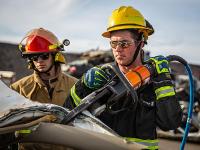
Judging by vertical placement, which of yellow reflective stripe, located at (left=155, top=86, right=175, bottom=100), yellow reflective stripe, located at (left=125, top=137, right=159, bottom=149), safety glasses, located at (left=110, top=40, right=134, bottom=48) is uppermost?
safety glasses, located at (left=110, top=40, right=134, bottom=48)

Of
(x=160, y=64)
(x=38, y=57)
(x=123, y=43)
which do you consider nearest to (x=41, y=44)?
(x=38, y=57)

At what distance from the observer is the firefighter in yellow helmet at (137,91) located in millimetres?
2344

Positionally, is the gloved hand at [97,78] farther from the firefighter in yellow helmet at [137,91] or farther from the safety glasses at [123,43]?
the safety glasses at [123,43]

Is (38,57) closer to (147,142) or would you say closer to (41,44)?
(41,44)

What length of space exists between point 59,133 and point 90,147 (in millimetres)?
150

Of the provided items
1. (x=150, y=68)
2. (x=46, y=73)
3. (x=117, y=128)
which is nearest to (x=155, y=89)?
(x=150, y=68)

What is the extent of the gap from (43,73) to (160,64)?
1.93 m

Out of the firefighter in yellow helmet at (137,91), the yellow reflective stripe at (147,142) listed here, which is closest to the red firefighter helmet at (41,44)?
the firefighter in yellow helmet at (137,91)

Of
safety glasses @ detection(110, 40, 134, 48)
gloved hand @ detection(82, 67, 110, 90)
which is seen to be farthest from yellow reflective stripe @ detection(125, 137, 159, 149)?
safety glasses @ detection(110, 40, 134, 48)

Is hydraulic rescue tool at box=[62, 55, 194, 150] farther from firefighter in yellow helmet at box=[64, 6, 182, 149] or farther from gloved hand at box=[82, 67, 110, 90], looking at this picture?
gloved hand at box=[82, 67, 110, 90]

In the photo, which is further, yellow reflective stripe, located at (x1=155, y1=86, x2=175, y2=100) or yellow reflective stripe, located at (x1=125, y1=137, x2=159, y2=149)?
yellow reflective stripe, located at (x1=125, y1=137, x2=159, y2=149)

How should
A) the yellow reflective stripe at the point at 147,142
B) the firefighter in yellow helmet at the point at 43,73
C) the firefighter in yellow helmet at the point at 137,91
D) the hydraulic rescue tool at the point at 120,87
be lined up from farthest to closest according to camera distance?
1. the firefighter in yellow helmet at the point at 43,73
2. the yellow reflective stripe at the point at 147,142
3. the firefighter in yellow helmet at the point at 137,91
4. the hydraulic rescue tool at the point at 120,87

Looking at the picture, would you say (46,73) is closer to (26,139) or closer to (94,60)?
(26,139)

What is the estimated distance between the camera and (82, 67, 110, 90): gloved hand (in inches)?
93.9
